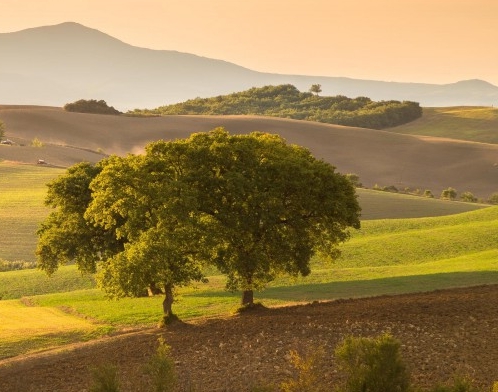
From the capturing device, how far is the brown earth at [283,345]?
28.6 m

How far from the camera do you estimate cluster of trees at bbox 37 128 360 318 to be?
38469 millimetres

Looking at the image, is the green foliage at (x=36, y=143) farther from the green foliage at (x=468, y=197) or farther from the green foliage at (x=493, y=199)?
the green foliage at (x=493, y=199)

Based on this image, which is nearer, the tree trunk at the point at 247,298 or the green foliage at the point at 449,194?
the tree trunk at the point at 247,298

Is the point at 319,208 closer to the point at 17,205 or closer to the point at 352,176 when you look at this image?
the point at 17,205

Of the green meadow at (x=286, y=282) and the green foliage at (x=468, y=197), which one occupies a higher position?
the green meadow at (x=286, y=282)

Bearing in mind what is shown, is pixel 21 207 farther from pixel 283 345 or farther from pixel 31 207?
pixel 283 345

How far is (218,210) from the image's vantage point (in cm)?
3959

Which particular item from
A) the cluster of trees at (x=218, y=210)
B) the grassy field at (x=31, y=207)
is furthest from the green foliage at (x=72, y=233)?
the grassy field at (x=31, y=207)

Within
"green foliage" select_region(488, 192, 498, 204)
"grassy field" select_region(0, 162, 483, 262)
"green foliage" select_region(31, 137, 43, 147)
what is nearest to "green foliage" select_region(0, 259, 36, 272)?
"grassy field" select_region(0, 162, 483, 262)

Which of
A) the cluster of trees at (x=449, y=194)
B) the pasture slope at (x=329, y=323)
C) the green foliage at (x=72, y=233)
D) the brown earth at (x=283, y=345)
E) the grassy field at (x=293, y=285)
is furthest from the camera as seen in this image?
the cluster of trees at (x=449, y=194)

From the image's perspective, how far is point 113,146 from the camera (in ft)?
528

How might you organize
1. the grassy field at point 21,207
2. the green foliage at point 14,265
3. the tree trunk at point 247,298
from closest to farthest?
the tree trunk at point 247,298 → the green foliage at point 14,265 → the grassy field at point 21,207

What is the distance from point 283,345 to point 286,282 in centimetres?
2215

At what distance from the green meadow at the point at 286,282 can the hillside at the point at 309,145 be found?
5704 centimetres
